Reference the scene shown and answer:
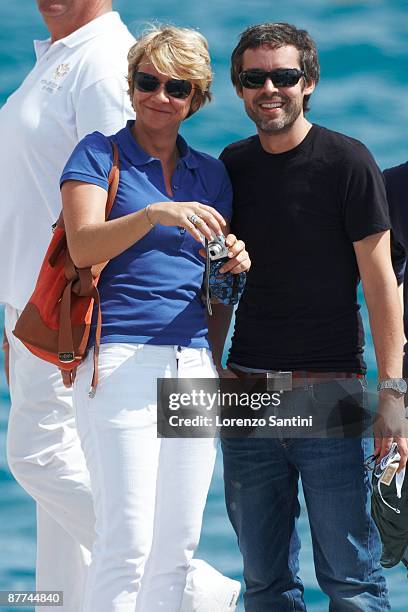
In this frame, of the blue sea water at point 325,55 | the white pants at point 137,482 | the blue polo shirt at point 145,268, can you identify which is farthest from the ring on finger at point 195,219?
the blue sea water at point 325,55

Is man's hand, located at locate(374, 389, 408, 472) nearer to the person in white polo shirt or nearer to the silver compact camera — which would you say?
the silver compact camera

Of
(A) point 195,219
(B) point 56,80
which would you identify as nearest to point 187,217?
(A) point 195,219

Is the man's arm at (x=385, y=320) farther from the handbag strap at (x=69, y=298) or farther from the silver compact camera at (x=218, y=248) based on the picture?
the handbag strap at (x=69, y=298)

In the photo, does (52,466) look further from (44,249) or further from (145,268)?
(145,268)

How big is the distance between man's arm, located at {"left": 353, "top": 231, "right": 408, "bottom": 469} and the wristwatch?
1cm

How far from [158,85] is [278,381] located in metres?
0.64

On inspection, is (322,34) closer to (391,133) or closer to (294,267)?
(391,133)

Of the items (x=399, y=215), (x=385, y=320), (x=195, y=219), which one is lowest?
(x=385, y=320)

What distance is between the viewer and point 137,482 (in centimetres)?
254

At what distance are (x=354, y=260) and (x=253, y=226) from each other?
0.72ft

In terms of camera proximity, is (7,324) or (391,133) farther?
(391,133)

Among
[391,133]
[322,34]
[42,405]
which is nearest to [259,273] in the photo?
[42,405]

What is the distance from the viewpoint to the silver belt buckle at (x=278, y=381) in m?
2.75

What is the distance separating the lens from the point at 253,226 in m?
2.78
